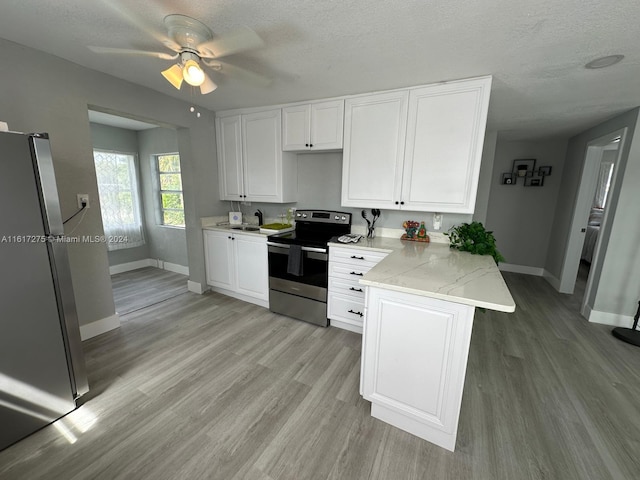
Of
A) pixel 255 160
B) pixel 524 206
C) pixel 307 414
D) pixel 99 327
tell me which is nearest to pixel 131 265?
pixel 99 327

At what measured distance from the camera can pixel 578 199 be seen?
3641 millimetres

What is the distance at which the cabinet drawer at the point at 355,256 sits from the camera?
2465mm

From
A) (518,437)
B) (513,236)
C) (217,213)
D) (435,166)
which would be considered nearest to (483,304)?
(518,437)

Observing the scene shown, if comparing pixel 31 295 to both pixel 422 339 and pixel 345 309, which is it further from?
pixel 345 309

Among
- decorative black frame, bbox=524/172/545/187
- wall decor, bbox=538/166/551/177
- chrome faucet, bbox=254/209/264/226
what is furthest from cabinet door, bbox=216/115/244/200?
wall decor, bbox=538/166/551/177

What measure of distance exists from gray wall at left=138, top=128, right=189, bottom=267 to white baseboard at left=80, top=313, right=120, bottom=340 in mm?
1725

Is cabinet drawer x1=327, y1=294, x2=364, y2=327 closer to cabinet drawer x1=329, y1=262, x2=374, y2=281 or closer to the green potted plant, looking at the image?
cabinet drawer x1=329, y1=262, x2=374, y2=281

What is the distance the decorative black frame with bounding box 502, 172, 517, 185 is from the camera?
4566mm

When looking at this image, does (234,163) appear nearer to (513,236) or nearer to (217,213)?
(217,213)

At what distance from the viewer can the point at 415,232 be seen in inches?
107

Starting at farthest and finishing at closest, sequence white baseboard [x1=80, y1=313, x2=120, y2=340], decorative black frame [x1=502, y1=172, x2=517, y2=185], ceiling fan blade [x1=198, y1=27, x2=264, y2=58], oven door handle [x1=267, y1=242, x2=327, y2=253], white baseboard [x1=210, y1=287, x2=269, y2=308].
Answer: decorative black frame [x1=502, y1=172, x2=517, y2=185]
white baseboard [x1=210, y1=287, x2=269, y2=308]
oven door handle [x1=267, y1=242, x2=327, y2=253]
white baseboard [x1=80, y1=313, x2=120, y2=340]
ceiling fan blade [x1=198, y1=27, x2=264, y2=58]

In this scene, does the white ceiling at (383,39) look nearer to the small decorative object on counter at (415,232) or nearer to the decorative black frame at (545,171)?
the small decorative object on counter at (415,232)

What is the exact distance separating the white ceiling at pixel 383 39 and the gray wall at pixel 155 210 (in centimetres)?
198

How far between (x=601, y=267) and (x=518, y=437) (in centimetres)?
259
